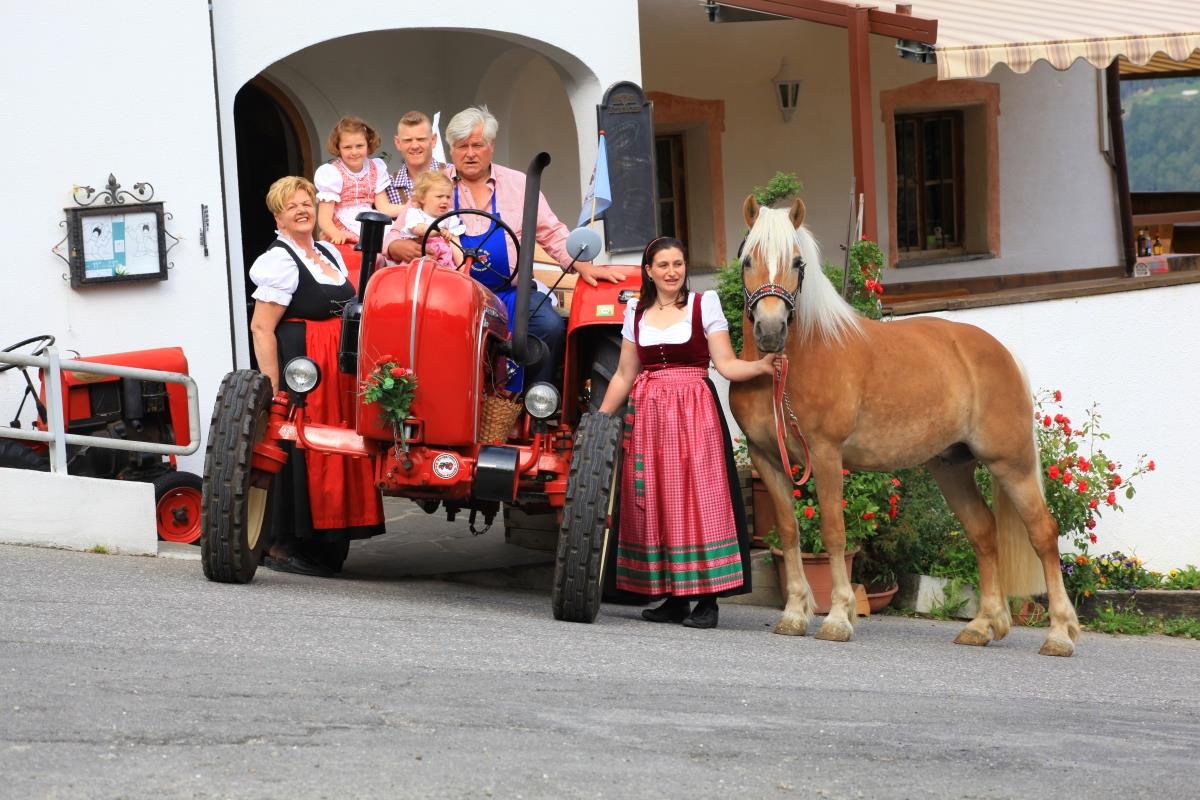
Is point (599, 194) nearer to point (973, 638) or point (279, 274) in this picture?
point (279, 274)

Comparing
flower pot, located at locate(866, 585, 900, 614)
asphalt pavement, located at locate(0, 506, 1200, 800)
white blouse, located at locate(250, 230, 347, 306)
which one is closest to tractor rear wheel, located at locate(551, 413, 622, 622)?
asphalt pavement, located at locate(0, 506, 1200, 800)

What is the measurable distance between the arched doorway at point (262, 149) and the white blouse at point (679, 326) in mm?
5469

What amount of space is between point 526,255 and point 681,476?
1.15 metres

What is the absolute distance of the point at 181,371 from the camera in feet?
29.3

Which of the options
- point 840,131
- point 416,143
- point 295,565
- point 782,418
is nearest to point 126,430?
point 295,565

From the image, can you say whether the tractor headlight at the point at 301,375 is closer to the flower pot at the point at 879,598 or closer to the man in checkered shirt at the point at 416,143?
the man in checkered shirt at the point at 416,143

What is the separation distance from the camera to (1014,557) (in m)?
7.83

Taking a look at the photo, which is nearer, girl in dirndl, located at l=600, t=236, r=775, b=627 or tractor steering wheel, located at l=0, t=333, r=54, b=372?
girl in dirndl, located at l=600, t=236, r=775, b=627

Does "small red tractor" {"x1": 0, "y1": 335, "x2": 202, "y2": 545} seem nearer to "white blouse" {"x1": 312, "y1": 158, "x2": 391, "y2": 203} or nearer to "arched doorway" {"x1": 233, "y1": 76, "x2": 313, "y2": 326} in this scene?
"white blouse" {"x1": 312, "y1": 158, "x2": 391, "y2": 203}

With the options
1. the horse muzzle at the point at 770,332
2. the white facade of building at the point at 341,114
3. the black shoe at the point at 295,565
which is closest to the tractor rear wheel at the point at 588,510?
the horse muzzle at the point at 770,332

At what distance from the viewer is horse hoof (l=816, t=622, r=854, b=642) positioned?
280 inches

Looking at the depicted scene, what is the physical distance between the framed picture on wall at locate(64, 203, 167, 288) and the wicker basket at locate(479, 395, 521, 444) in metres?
3.48

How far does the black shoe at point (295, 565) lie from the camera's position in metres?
8.12

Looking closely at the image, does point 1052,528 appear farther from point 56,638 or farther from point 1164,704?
point 56,638
